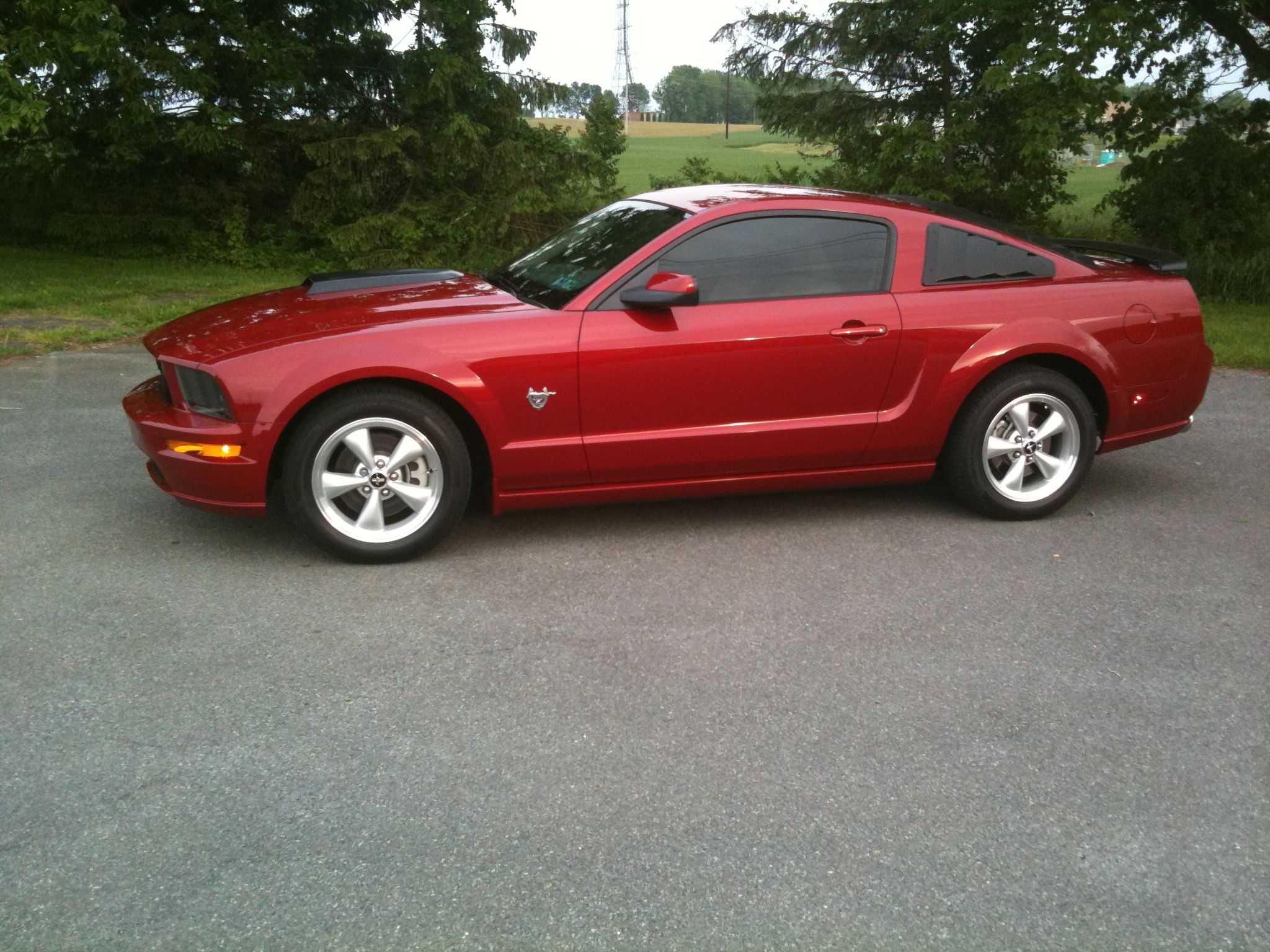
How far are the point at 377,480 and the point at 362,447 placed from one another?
0.15 m

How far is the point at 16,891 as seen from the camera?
9.16 ft

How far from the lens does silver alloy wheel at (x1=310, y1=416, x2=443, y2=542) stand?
4906mm

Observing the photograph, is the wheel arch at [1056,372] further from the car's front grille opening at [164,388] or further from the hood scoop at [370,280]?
the car's front grille opening at [164,388]

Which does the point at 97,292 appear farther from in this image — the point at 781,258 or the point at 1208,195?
the point at 1208,195

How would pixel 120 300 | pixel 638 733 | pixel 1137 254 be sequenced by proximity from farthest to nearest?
pixel 120 300 < pixel 1137 254 < pixel 638 733

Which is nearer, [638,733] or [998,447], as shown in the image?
[638,733]

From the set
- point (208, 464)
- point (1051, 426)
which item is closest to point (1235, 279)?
point (1051, 426)

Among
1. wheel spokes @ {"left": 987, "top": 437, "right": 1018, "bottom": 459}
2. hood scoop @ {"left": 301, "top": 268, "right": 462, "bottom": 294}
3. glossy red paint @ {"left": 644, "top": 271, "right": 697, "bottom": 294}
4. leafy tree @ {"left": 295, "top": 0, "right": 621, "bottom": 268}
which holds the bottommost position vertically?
wheel spokes @ {"left": 987, "top": 437, "right": 1018, "bottom": 459}

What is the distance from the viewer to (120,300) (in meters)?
12.0

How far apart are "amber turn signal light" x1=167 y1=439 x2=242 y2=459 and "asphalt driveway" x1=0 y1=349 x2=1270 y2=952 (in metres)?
0.48

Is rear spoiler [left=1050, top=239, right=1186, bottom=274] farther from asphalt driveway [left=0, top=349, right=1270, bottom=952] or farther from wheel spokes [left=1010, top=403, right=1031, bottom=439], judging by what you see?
asphalt driveway [left=0, top=349, right=1270, bottom=952]

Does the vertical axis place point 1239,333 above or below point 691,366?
below

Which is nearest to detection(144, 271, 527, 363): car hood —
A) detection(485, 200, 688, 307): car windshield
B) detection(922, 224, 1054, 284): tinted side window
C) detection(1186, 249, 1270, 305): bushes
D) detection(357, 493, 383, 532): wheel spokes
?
detection(485, 200, 688, 307): car windshield

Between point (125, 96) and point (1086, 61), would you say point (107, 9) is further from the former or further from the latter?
point (1086, 61)
